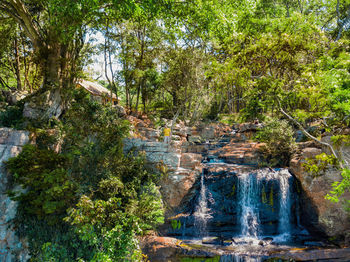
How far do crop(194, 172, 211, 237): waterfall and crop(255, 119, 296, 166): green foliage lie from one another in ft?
14.1

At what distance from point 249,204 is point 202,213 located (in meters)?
2.19

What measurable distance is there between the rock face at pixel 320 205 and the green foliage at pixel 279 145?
6.62ft

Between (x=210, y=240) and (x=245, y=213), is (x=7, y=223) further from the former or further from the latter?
(x=245, y=213)

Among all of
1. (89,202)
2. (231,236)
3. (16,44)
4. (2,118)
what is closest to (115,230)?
(89,202)

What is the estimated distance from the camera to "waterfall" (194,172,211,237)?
10766 millimetres

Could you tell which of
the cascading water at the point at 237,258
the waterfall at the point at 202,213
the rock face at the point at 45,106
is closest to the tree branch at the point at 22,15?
the rock face at the point at 45,106

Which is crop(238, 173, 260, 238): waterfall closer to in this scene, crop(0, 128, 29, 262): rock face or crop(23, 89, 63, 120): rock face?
crop(0, 128, 29, 262): rock face

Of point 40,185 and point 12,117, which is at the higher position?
point 12,117

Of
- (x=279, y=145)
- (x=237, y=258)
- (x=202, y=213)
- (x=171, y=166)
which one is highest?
(x=279, y=145)

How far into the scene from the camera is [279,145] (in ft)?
44.4

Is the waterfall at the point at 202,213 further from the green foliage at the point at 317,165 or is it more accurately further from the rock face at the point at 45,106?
the rock face at the point at 45,106

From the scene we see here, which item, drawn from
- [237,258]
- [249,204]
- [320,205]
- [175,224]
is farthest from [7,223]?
[320,205]

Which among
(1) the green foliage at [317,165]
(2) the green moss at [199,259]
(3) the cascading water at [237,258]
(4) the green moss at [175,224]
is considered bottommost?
(2) the green moss at [199,259]

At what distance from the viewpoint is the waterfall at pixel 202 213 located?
35.3 feet
